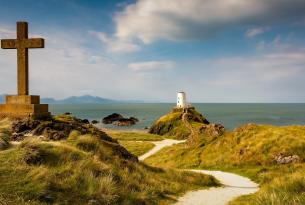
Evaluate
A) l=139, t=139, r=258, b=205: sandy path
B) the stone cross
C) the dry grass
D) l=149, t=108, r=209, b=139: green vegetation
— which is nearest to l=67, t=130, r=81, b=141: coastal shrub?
the dry grass

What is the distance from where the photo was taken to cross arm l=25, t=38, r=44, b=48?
19.9 m

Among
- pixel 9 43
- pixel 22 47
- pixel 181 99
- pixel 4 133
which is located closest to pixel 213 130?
pixel 22 47

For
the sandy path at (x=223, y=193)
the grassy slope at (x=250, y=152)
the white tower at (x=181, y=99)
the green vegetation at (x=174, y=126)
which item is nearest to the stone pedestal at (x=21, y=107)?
the sandy path at (x=223, y=193)

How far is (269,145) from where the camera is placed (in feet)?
95.7

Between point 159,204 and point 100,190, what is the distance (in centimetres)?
264

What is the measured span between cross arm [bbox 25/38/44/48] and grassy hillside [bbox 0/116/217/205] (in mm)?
5471

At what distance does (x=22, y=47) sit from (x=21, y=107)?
12.3 ft

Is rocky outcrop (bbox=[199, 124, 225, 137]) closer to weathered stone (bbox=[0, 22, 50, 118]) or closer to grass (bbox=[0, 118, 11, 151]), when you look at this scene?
weathered stone (bbox=[0, 22, 50, 118])

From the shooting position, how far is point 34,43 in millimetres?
20078

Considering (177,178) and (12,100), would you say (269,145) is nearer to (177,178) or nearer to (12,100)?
(177,178)

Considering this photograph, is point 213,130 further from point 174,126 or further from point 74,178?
point 174,126

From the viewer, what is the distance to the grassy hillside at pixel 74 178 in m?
10.2

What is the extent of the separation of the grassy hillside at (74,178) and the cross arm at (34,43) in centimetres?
547

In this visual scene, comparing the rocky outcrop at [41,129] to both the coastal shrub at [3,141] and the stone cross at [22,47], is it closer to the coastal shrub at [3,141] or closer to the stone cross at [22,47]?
the coastal shrub at [3,141]
